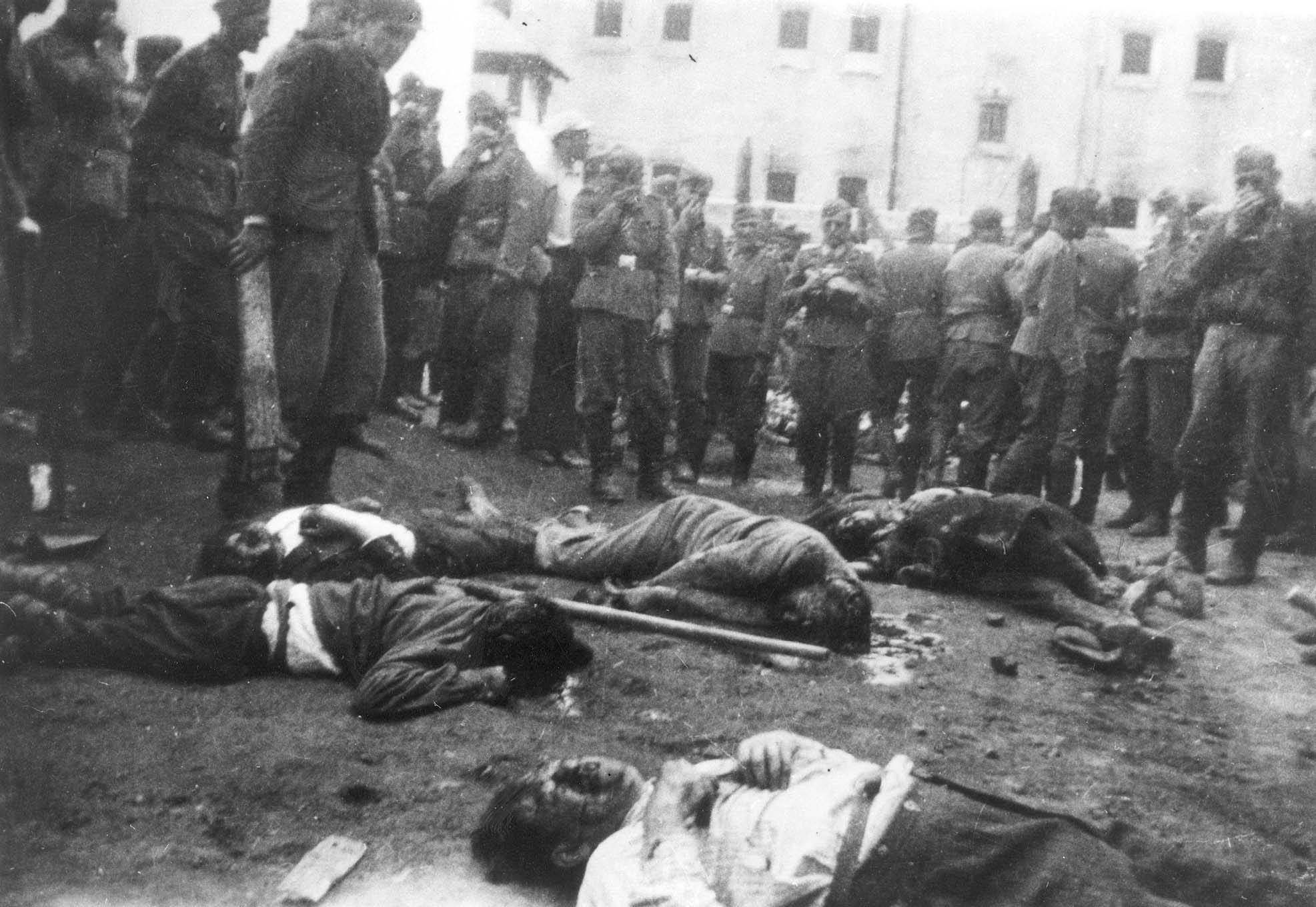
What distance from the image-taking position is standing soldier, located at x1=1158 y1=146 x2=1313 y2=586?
4.50m

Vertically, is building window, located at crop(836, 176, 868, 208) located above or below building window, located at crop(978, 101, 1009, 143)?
below

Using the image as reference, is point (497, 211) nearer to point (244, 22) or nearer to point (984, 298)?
point (244, 22)

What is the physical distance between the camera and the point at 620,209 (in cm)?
541

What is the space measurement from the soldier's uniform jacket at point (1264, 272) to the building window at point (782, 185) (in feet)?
5.30

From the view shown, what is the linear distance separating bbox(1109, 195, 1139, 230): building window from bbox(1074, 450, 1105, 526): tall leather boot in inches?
44.6

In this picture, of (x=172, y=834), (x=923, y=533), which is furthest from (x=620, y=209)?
(x=172, y=834)

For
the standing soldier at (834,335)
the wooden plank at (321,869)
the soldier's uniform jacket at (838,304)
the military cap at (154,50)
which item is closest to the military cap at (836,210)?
the standing soldier at (834,335)

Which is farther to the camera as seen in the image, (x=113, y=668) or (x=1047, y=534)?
(x=1047, y=534)

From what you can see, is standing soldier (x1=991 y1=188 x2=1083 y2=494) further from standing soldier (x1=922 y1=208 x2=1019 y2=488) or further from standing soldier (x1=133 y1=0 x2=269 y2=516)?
standing soldier (x1=133 y1=0 x2=269 y2=516)

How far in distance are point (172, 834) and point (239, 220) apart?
7.16 feet

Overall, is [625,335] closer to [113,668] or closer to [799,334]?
[799,334]

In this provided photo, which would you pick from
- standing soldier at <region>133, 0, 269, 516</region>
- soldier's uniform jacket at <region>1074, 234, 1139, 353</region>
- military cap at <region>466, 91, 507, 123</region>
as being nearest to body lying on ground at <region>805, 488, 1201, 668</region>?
soldier's uniform jacket at <region>1074, 234, 1139, 353</region>

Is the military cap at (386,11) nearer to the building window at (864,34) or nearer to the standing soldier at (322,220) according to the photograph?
the standing soldier at (322,220)

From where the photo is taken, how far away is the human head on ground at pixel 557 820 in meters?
2.57
